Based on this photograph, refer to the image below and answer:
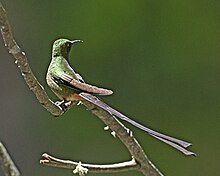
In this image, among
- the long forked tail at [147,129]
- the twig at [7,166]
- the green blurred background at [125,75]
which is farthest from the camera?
the green blurred background at [125,75]

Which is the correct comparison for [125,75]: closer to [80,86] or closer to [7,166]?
[80,86]

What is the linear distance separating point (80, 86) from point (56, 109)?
0.11 feet

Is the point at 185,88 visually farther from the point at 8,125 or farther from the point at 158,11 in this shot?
the point at 8,125

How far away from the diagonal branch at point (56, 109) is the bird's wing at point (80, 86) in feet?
0.07

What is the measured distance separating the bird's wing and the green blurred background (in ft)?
2.87

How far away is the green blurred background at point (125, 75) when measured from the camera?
143 centimetres

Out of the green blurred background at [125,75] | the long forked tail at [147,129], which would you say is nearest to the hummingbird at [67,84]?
the long forked tail at [147,129]

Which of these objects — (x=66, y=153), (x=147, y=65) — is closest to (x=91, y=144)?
(x=66, y=153)

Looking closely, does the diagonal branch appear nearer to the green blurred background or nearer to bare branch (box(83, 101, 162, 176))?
bare branch (box(83, 101, 162, 176))

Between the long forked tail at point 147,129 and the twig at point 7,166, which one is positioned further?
the long forked tail at point 147,129

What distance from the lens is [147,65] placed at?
146 centimetres

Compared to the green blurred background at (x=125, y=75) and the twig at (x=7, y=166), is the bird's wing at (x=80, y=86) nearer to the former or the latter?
the twig at (x=7, y=166)

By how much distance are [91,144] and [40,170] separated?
174 millimetres

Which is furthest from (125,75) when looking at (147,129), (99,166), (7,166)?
(7,166)
